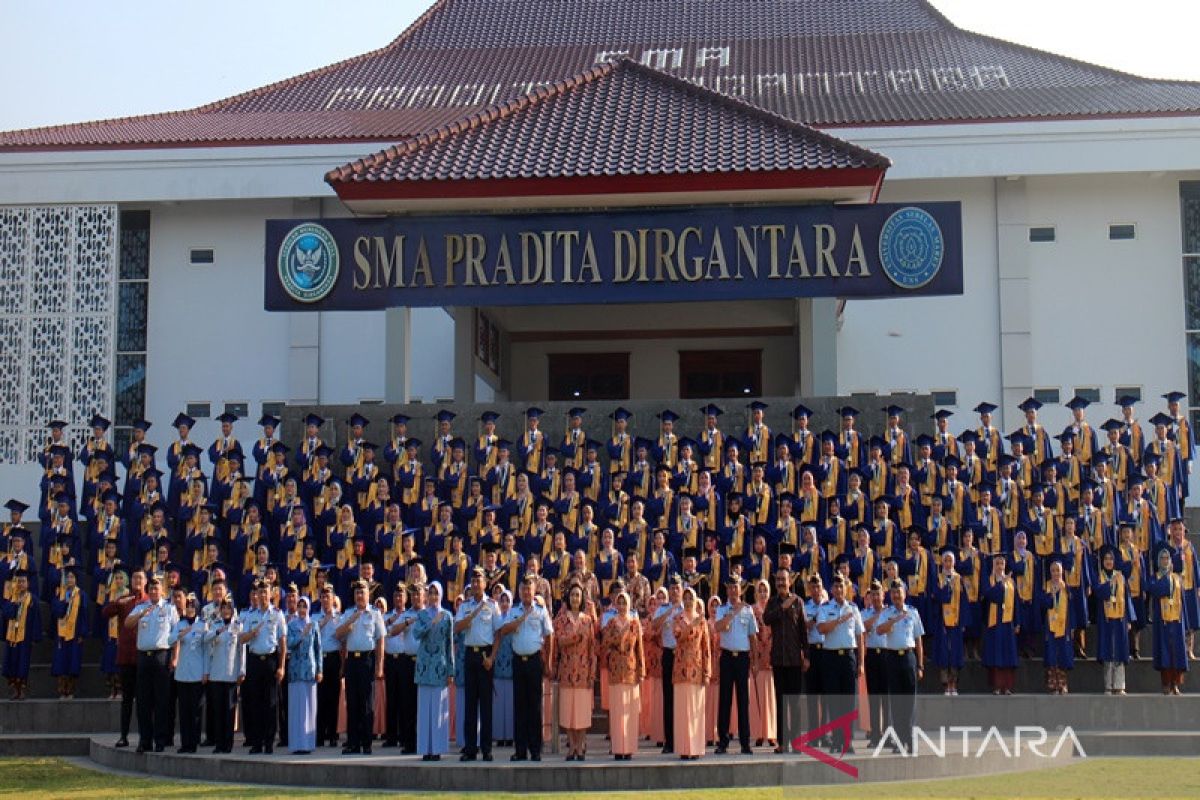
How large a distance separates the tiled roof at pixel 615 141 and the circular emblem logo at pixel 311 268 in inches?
32.7

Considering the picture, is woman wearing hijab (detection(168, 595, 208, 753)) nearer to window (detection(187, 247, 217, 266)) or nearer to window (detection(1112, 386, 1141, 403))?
window (detection(187, 247, 217, 266))

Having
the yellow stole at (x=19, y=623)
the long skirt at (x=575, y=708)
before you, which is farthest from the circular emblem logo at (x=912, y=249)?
the yellow stole at (x=19, y=623)

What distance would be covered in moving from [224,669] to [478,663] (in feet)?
7.33

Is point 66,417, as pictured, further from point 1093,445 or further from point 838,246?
point 1093,445

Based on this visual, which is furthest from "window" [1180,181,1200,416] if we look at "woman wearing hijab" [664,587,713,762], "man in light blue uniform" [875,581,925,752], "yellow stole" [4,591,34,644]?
"yellow stole" [4,591,34,644]

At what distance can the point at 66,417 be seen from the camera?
23953 mm

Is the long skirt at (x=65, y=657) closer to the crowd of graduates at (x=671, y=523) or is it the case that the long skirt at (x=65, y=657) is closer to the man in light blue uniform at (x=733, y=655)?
the crowd of graduates at (x=671, y=523)

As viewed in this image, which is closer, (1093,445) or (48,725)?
(48,725)

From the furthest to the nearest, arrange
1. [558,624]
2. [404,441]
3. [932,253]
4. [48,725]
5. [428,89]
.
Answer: [428,89]
[932,253]
[404,441]
[48,725]
[558,624]

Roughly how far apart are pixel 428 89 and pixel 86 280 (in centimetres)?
700

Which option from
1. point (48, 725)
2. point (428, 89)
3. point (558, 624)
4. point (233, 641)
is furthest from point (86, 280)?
point (558, 624)

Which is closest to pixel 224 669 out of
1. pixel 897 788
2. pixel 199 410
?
pixel 897 788

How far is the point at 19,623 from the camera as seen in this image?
1586cm

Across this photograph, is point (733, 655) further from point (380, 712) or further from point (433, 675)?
point (380, 712)
